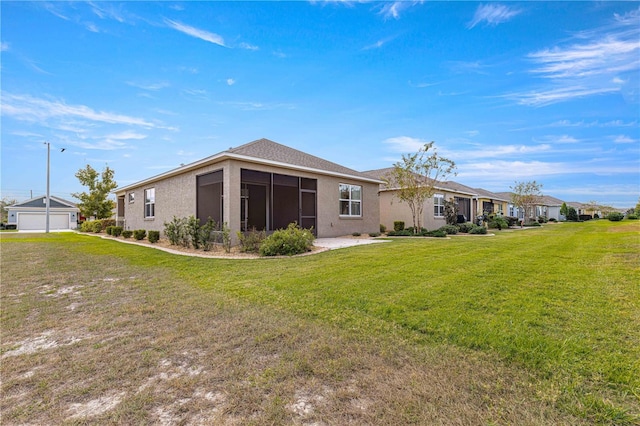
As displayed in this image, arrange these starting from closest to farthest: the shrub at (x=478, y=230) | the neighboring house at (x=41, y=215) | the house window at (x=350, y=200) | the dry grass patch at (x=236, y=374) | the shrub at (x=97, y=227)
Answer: the dry grass patch at (x=236, y=374) → the house window at (x=350, y=200) → the shrub at (x=478, y=230) → the shrub at (x=97, y=227) → the neighboring house at (x=41, y=215)

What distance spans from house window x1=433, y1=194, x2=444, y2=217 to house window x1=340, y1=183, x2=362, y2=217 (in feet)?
27.4

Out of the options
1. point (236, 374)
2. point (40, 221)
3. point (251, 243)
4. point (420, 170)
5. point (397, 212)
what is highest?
point (420, 170)

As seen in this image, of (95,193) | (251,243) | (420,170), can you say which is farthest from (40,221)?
(420,170)

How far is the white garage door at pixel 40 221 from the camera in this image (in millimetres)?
38875

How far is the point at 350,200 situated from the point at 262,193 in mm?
5053

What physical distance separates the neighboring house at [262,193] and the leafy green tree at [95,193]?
61.6ft

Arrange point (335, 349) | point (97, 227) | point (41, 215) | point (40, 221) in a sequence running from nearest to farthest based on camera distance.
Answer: point (335, 349) → point (97, 227) → point (40, 221) → point (41, 215)

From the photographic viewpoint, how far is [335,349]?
3035 mm

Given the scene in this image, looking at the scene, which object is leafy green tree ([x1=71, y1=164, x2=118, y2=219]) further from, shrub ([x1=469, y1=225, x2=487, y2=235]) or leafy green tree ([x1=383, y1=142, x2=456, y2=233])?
shrub ([x1=469, y1=225, x2=487, y2=235])

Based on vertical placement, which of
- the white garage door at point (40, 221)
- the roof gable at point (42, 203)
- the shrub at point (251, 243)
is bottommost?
the shrub at point (251, 243)

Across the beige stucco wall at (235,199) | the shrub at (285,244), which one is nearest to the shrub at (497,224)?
the beige stucco wall at (235,199)

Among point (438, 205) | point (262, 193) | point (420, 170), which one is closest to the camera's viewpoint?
point (262, 193)

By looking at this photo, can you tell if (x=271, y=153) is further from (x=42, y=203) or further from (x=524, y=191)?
(x=42, y=203)

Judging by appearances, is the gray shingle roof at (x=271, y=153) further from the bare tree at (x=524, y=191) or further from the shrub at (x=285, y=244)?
the bare tree at (x=524, y=191)
